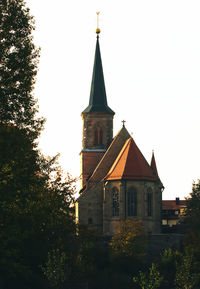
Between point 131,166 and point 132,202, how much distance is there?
4.12 meters

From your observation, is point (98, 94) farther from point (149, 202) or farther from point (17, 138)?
point (17, 138)

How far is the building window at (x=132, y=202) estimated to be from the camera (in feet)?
227

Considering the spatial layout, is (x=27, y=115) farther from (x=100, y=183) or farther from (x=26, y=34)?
(x=100, y=183)

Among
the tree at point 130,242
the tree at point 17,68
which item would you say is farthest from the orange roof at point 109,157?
the tree at point 17,68

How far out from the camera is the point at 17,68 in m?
24.2

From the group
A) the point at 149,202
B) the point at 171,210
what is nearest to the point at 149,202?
the point at 149,202

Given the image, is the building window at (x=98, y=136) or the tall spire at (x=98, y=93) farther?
the tall spire at (x=98, y=93)

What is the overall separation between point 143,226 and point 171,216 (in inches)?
1867

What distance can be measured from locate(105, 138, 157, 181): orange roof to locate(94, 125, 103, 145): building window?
11006 millimetres

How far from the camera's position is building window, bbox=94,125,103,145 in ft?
275

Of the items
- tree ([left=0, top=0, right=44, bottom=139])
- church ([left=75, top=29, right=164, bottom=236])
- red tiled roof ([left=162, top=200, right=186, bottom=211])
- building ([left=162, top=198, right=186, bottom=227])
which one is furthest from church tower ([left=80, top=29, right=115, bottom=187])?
tree ([left=0, top=0, right=44, bottom=139])

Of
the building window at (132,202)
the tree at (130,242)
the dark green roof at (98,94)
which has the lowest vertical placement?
the tree at (130,242)

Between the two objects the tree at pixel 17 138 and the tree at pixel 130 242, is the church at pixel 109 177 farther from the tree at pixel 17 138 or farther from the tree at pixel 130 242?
the tree at pixel 17 138

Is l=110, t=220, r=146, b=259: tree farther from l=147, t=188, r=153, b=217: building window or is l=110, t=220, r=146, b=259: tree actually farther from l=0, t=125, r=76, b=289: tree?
l=0, t=125, r=76, b=289: tree
